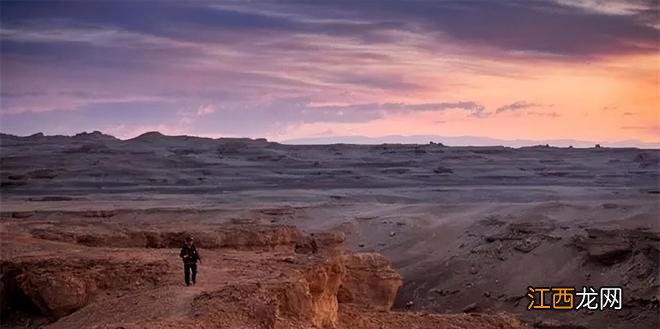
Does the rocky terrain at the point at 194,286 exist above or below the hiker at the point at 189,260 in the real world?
below

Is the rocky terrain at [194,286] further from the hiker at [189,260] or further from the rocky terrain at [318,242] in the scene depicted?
the hiker at [189,260]

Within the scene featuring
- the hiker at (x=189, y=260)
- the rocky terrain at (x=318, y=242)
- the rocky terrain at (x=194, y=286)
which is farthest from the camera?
the rocky terrain at (x=318, y=242)

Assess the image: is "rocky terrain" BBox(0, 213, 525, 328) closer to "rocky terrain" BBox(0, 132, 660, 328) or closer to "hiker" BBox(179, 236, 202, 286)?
"rocky terrain" BBox(0, 132, 660, 328)

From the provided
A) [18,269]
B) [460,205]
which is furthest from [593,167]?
[18,269]

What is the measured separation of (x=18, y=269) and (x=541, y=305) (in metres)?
14.2

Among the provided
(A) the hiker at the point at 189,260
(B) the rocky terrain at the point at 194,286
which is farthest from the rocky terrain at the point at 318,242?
(A) the hiker at the point at 189,260

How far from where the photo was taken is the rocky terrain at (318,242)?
36.8ft

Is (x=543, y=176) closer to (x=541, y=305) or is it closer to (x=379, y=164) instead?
(x=379, y=164)

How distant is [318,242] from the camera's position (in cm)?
1694

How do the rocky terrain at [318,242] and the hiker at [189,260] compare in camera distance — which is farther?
the rocky terrain at [318,242]

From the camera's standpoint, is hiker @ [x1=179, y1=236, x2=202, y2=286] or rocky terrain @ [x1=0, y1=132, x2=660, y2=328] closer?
hiker @ [x1=179, y1=236, x2=202, y2=286]

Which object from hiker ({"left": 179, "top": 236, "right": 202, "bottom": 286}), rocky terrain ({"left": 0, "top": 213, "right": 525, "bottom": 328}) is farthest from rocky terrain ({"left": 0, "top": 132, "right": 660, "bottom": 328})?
hiker ({"left": 179, "top": 236, "right": 202, "bottom": 286})

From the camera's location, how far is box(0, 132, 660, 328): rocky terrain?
36.8 ft

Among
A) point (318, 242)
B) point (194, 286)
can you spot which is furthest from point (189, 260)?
point (318, 242)
